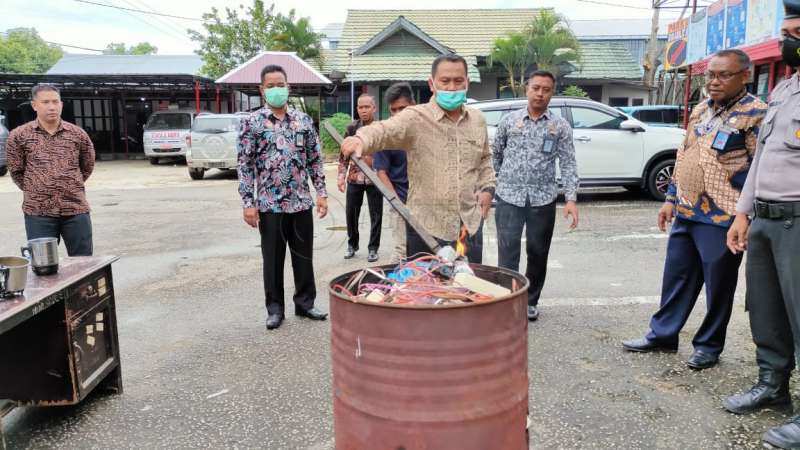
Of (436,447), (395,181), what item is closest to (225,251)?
(395,181)

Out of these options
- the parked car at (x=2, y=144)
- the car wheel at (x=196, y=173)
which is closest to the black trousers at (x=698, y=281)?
the car wheel at (x=196, y=173)

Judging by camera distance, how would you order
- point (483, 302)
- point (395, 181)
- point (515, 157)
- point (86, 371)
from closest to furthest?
point (483, 302) → point (86, 371) → point (515, 157) → point (395, 181)

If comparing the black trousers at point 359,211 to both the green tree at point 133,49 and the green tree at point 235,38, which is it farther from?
the green tree at point 133,49

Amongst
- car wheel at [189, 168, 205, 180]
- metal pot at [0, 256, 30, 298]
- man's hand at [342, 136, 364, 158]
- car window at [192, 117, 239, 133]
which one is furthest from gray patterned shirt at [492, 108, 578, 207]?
car wheel at [189, 168, 205, 180]

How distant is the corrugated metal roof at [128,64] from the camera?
29.3 meters

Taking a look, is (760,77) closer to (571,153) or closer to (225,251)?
(571,153)

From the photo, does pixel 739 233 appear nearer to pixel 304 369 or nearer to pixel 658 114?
pixel 304 369

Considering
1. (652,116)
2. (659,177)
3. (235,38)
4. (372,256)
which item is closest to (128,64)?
(235,38)

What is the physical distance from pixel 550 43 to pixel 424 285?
19.0 meters

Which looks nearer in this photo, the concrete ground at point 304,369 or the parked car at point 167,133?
the concrete ground at point 304,369

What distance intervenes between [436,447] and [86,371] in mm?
2244

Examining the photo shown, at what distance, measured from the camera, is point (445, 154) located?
3191 millimetres

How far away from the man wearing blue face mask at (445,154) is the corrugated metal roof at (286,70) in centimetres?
1722

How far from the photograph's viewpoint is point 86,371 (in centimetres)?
330
